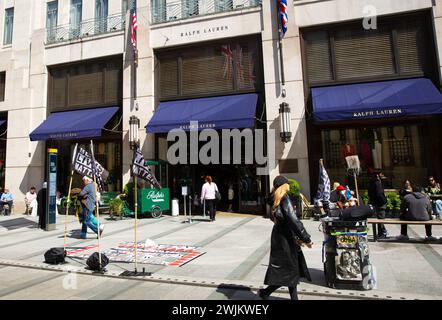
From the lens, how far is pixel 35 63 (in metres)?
18.7

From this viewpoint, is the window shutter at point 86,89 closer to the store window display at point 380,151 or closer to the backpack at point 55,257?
the backpack at point 55,257

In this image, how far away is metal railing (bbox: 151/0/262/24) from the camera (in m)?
15.8

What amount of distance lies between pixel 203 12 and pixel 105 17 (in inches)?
242

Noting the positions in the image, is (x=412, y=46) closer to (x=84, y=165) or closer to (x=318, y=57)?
(x=318, y=57)

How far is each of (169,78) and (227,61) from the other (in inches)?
128

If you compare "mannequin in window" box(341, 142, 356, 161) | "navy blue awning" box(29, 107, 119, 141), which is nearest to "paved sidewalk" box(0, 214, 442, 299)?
"mannequin in window" box(341, 142, 356, 161)

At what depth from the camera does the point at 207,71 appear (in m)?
16.0

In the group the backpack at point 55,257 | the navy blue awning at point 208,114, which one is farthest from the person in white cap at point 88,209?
the navy blue awning at point 208,114

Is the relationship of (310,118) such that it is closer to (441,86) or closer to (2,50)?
(441,86)

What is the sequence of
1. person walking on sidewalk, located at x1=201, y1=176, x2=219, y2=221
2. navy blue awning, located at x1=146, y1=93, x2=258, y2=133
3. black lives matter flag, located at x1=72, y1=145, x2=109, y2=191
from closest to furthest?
black lives matter flag, located at x1=72, y1=145, x2=109, y2=191 < person walking on sidewalk, located at x1=201, y1=176, x2=219, y2=221 < navy blue awning, located at x1=146, y1=93, x2=258, y2=133

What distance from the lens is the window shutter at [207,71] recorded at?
15.7 meters

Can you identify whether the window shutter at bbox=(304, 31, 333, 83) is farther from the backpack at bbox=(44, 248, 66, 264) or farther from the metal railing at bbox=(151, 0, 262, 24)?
the backpack at bbox=(44, 248, 66, 264)

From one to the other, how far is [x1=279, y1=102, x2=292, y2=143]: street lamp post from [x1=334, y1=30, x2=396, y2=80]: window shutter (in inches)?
116
